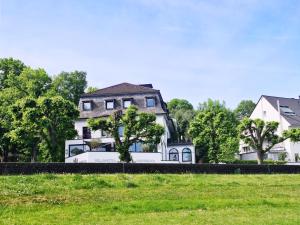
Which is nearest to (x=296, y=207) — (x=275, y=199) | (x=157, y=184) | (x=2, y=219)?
(x=275, y=199)

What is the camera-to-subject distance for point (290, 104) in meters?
81.2

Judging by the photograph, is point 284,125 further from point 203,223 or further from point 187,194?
point 203,223

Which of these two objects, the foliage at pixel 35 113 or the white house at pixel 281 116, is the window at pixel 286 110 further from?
the foliage at pixel 35 113

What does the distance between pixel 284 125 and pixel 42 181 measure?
179 ft

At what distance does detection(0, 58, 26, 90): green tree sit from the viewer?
2936 inches

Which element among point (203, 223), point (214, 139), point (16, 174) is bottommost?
point (203, 223)

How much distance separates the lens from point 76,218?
1803 centimetres

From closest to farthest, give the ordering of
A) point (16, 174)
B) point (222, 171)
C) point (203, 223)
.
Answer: point (203, 223) < point (16, 174) < point (222, 171)

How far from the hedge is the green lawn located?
268 centimetres

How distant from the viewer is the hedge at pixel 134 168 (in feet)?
98.9

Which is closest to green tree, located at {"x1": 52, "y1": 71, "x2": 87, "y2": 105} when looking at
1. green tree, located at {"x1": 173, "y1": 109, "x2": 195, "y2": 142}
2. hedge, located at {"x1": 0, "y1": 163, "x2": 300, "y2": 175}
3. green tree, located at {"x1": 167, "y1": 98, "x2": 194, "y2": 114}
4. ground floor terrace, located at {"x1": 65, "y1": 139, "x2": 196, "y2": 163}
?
green tree, located at {"x1": 173, "y1": 109, "x2": 195, "y2": 142}

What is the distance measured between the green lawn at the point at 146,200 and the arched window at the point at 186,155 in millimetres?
28754

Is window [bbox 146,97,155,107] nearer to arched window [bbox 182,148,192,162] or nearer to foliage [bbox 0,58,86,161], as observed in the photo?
arched window [bbox 182,148,192,162]

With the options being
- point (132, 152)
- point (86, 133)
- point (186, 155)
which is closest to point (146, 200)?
point (132, 152)
